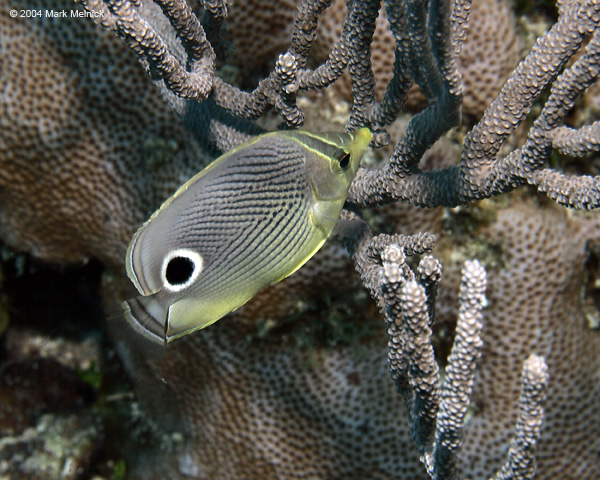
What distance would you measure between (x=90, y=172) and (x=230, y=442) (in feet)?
6.24

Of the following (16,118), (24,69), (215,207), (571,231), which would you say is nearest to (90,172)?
(16,118)

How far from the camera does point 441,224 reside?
99.5 inches

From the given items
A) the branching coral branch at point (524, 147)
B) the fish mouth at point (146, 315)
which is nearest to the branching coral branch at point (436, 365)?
the branching coral branch at point (524, 147)

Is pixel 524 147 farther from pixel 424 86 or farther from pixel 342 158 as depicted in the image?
pixel 342 158

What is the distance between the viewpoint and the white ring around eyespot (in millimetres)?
1347

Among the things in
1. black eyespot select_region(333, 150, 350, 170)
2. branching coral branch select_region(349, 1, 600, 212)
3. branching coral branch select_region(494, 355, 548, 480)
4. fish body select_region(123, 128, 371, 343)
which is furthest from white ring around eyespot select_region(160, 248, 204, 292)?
branching coral branch select_region(494, 355, 548, 480)

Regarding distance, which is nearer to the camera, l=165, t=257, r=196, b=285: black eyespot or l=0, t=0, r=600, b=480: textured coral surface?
l=165, t=257, r=196, b=285: black eyespot

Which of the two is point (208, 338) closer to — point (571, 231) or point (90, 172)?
point (90, 172)

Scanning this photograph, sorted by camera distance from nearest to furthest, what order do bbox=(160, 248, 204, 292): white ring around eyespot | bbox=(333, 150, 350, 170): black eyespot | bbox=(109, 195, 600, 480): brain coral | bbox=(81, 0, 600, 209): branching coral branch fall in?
1. bbox=(81, 0, 600, 209): branching coral branch
2. bbox=(160, 248, 204, 292): white ring around eyespot
3. bbox=(333, 150, 350, 170): black eyespot
4. bbox=(109, 195, 600, 480): brain coral

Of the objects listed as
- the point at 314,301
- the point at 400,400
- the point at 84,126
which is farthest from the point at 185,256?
the point at 400,400

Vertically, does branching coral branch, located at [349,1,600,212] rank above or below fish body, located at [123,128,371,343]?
above

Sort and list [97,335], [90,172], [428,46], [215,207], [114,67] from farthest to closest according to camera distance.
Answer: [97,335] < [90,172] < [114,67] < [215,207] < [428,46]

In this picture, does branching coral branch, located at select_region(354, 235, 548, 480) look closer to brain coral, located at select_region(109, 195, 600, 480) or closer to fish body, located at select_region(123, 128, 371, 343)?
fish body, located at select_region(123, 128, 371, 343)

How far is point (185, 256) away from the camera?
1361mm
